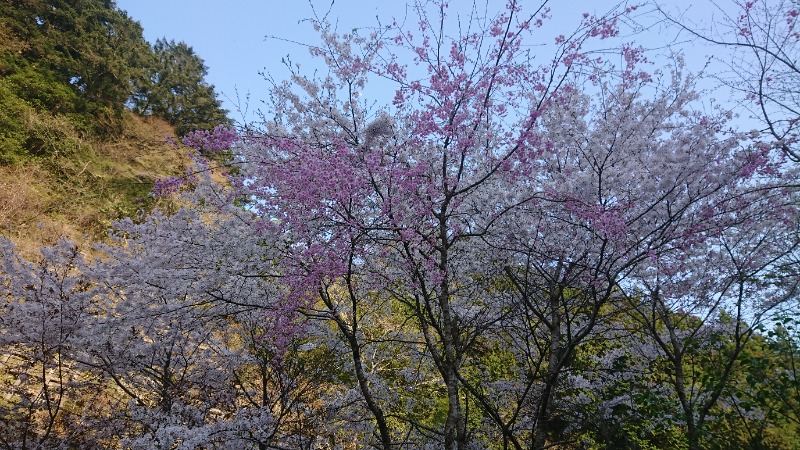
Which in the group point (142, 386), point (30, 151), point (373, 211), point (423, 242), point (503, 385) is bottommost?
point (142, 386)

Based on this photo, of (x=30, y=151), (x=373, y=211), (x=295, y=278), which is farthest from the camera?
(x=30, y=151)

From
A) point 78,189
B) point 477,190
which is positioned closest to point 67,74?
point 78,189

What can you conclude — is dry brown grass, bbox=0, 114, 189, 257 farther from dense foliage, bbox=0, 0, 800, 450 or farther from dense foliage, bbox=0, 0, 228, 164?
dense foliage, bbox=0, 0, 800, 450

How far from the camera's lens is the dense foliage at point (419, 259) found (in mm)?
4875

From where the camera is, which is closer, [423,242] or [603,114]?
[423,242]

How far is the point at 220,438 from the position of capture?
4.45 metres

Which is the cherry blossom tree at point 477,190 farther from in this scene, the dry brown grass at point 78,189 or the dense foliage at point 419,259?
the dry brown grass at point 78,189

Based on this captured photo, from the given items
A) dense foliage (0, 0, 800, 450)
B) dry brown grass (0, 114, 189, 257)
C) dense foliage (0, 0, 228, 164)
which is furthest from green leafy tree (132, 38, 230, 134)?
dense foliage (0, 0, 800, 450)

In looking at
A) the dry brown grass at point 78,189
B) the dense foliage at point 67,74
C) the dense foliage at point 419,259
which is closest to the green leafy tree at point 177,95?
the dense foliage at point 67,74

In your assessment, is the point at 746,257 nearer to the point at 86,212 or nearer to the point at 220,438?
the point at 220,438

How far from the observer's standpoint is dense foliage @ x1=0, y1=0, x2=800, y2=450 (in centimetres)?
488

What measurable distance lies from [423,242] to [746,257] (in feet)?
15.1

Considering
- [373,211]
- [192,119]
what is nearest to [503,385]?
[373,211]

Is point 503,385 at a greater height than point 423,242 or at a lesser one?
lesser
